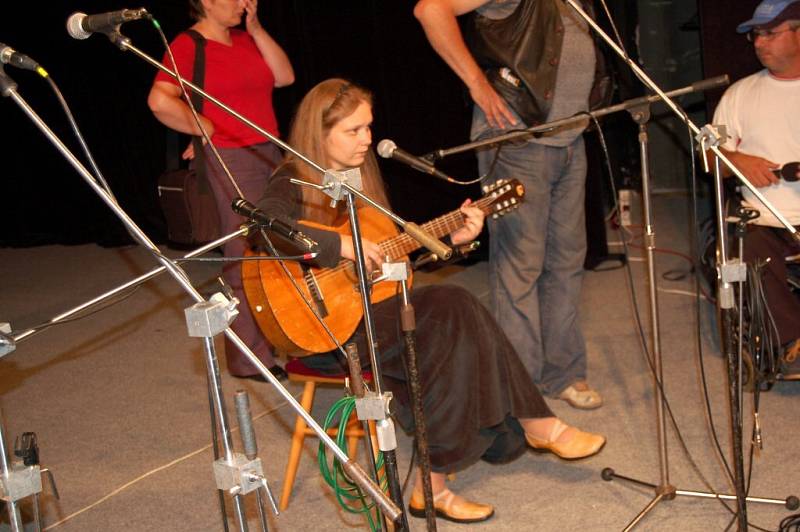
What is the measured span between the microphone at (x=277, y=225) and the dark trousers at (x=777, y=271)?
2.15 meters

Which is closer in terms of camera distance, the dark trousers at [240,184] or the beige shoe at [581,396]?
the beige shoe at [581,396]

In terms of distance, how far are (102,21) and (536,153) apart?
5.60 feet

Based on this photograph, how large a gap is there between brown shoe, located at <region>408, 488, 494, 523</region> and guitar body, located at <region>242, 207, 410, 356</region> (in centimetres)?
50

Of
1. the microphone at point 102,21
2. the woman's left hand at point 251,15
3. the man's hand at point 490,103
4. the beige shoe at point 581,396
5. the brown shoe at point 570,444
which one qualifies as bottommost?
the brown shoe at point 570,444

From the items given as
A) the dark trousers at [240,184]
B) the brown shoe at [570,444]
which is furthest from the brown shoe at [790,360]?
the dark trousers at [240,184]

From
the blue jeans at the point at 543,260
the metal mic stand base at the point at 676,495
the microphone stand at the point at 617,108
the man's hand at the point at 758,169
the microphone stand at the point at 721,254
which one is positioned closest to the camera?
the microphone stand at the point at 721,254

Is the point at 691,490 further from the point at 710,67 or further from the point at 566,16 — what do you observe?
the point at 710,67

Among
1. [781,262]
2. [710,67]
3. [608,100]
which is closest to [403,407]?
[608,100]

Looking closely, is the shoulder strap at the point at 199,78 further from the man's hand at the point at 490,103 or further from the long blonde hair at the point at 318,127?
the man's hand at the point at 490,103

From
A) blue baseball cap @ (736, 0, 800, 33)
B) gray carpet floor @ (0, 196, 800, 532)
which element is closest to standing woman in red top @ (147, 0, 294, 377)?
gray carpet floor @ (0, 196, 800, 532)

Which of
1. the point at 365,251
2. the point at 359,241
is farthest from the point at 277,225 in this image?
the point at 365,251

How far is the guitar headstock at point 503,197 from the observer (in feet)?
9.50

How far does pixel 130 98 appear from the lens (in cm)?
686

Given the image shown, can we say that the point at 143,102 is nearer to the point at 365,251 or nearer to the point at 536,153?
the point at 536,153
